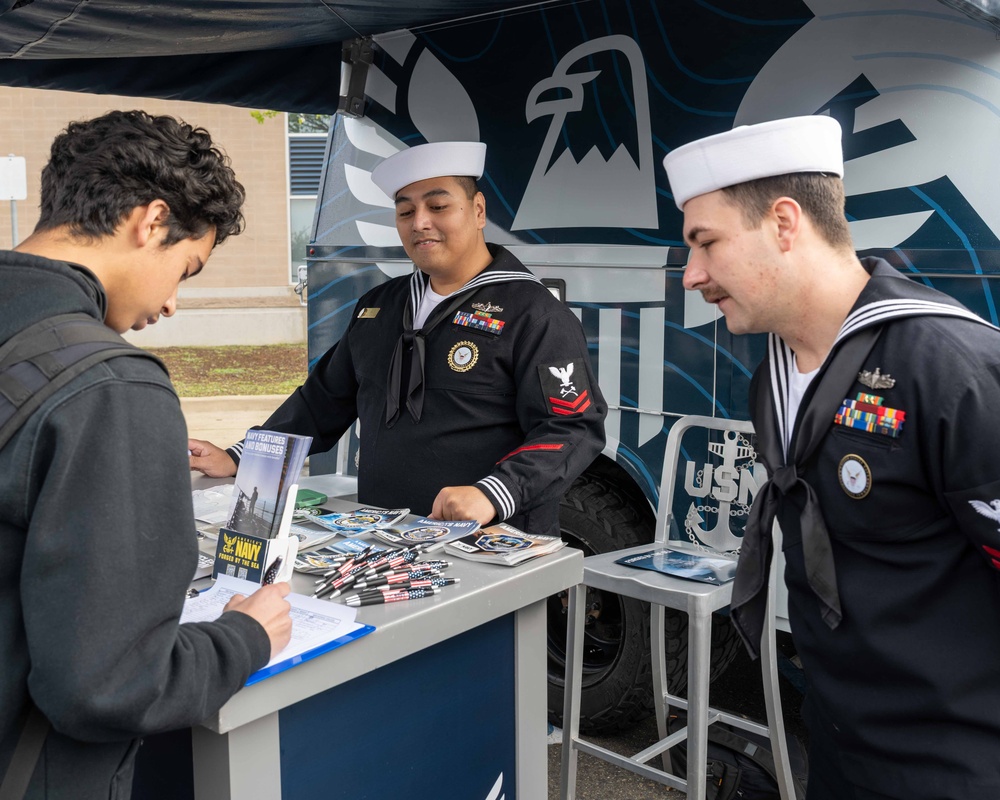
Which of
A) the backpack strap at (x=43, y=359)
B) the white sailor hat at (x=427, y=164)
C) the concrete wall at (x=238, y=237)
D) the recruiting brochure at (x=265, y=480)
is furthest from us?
the concrete wall at (x=238, y=237)

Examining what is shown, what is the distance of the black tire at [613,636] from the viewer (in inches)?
140

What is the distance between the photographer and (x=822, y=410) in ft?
5.11

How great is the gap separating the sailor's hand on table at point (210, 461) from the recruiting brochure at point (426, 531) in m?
0.66

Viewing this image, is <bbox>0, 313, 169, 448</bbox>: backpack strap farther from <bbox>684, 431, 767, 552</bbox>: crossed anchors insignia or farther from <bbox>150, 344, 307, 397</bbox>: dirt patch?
<bbox>150, 344, 307, 397</bbox>: dirt patch

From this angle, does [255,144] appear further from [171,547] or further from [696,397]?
[171,547]

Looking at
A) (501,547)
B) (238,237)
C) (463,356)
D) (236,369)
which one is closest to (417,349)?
(463,356)

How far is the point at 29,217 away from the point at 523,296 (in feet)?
48.7

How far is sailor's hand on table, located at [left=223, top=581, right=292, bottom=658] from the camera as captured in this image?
1.51 metres

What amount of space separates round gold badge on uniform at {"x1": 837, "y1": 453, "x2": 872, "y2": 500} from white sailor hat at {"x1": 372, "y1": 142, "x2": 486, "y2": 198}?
1786 mm

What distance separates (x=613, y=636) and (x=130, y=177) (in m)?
2.88

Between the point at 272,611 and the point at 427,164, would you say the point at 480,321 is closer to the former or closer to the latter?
the point at 427,164

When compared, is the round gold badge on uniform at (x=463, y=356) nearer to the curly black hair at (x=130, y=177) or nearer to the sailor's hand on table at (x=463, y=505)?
the sailor's hand on table at (x=463, y=505)

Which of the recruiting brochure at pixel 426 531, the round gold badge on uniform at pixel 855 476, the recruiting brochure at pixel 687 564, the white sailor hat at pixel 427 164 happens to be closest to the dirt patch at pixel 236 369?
the white sailor hat at pixel 427 164

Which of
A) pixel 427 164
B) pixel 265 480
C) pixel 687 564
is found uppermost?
pixel 427 164
